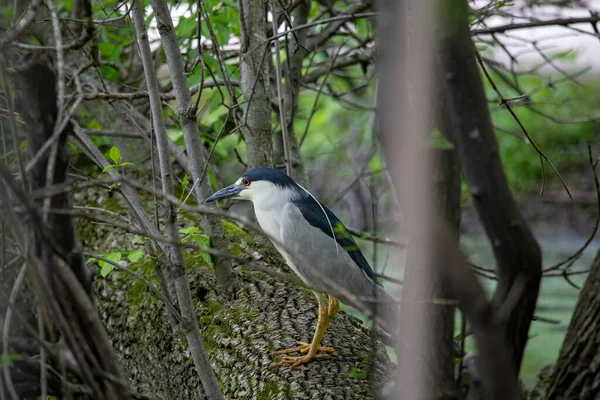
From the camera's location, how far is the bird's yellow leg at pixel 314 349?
245 centimetres

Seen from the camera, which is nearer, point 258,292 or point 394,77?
point 394,77

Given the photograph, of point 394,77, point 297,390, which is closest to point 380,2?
point 394,77

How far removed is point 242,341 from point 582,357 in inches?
48.9

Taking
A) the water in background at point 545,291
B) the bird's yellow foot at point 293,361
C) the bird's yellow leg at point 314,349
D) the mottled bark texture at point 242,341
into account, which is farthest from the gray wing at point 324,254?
the water in background at point 545,291

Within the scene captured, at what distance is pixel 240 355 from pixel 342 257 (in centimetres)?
70

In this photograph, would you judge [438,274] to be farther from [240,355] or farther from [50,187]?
[240,355]

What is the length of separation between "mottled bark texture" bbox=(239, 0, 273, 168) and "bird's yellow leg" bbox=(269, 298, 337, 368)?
0.93 meters

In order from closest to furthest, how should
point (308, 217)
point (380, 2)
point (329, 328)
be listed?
1. point (380, 2)
2. point (329, 328)
3. point (308, 217)

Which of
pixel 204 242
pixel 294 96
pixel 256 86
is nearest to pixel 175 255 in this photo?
pixel 204 242

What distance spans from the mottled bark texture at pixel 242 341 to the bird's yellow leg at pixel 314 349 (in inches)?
1.1

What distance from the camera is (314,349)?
252cm

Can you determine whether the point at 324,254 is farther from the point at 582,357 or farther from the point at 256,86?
the point at 582,357

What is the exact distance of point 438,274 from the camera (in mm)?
1347

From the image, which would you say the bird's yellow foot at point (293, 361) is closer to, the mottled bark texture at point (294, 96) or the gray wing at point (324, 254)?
the gray wing at point (324, 254)
